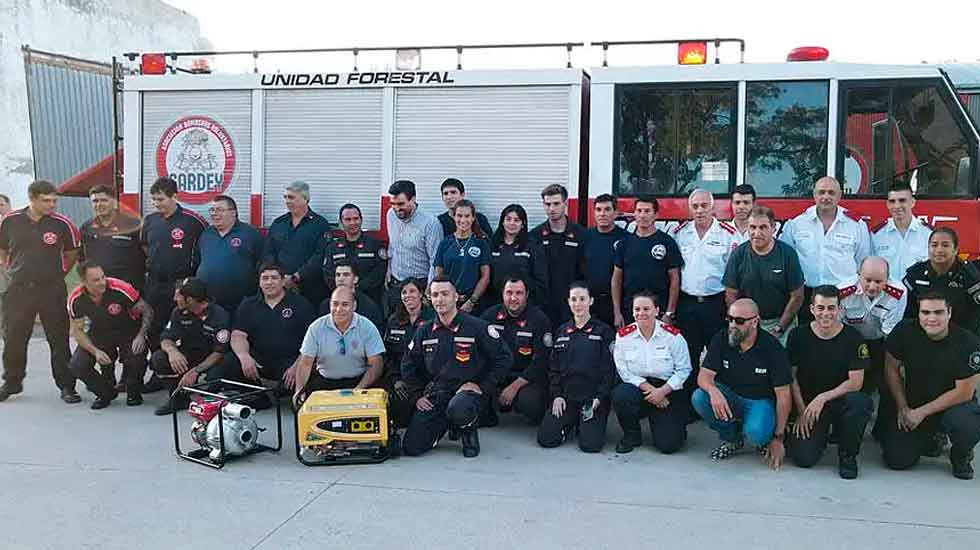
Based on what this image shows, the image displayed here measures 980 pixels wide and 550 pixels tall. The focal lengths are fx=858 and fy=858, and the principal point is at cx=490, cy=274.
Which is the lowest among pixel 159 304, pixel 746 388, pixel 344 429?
pixel 344 429

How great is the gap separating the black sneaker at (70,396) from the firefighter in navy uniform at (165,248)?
578 mm

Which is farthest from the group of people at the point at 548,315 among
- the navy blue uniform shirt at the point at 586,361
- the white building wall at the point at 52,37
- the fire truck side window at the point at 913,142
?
the white building wall at the point at 52,37

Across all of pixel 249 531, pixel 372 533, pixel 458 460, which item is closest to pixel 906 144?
pixel 458 460

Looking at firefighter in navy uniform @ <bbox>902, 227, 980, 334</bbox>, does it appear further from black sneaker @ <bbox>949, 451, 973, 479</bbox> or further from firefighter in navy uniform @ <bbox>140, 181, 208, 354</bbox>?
firefighter in navy uniform @ <bbox>140, 181, 208, 354</bbox>

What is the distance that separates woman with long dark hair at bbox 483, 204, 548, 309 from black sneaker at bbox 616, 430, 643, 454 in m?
1.41

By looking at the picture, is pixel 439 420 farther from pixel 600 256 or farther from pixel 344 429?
pixel 600 256

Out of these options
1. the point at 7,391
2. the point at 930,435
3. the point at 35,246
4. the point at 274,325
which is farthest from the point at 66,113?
the point at 930,435

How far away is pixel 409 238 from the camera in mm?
7211

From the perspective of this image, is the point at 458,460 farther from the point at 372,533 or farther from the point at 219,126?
the point at 219,126

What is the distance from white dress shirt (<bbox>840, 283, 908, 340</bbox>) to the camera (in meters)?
6.00

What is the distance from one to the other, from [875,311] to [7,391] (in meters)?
7.12

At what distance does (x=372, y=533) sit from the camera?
4387 millimetres

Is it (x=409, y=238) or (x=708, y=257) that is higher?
(x=409, y=238)

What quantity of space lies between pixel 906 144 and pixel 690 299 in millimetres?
1982
